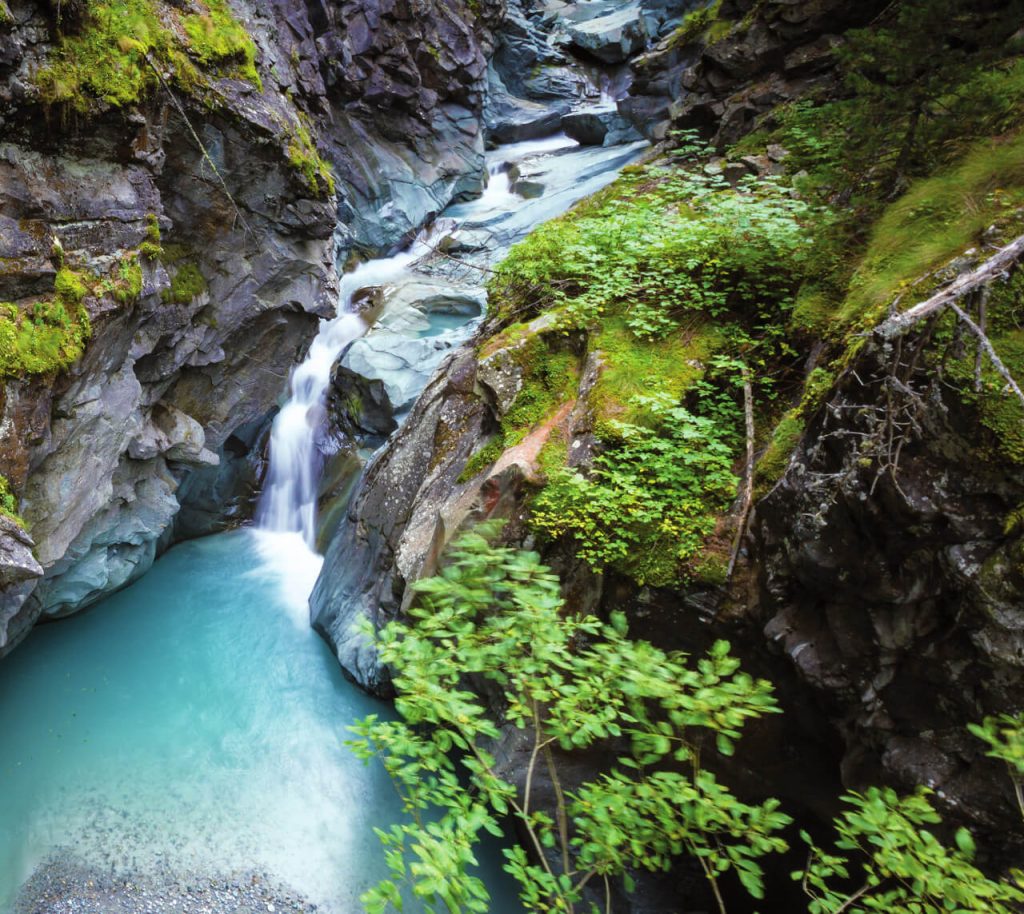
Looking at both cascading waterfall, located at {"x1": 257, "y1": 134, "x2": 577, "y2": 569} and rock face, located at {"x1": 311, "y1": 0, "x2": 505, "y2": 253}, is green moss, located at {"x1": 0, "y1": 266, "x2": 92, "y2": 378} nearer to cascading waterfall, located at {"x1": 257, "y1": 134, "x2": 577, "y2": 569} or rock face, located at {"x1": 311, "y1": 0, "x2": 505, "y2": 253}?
cascading waterfall, located at {"x1": 257, "y1": 134, "x2": 577, "y2": 569}

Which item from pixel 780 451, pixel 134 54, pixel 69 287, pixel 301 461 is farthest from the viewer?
pixel 301 461

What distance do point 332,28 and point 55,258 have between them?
13.6m

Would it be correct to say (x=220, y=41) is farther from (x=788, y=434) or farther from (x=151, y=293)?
(x=788, y=434)

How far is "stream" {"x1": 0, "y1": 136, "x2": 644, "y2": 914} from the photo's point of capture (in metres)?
5.28

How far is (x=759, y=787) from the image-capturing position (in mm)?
3951

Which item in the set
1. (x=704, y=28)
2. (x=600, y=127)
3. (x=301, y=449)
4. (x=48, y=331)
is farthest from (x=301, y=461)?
(x=600, y=127)

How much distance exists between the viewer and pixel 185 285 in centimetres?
764

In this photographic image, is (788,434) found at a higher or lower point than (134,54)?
lower

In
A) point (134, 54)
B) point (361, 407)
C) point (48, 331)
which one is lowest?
point (361, 407)

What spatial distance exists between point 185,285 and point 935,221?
787 cm

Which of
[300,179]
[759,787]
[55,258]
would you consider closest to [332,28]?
[300,179]

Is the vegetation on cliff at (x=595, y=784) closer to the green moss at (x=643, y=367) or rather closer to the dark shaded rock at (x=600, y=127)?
the green moss at (x=643, y=367)

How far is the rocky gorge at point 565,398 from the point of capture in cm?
302

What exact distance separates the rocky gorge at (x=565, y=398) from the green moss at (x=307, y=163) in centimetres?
6
